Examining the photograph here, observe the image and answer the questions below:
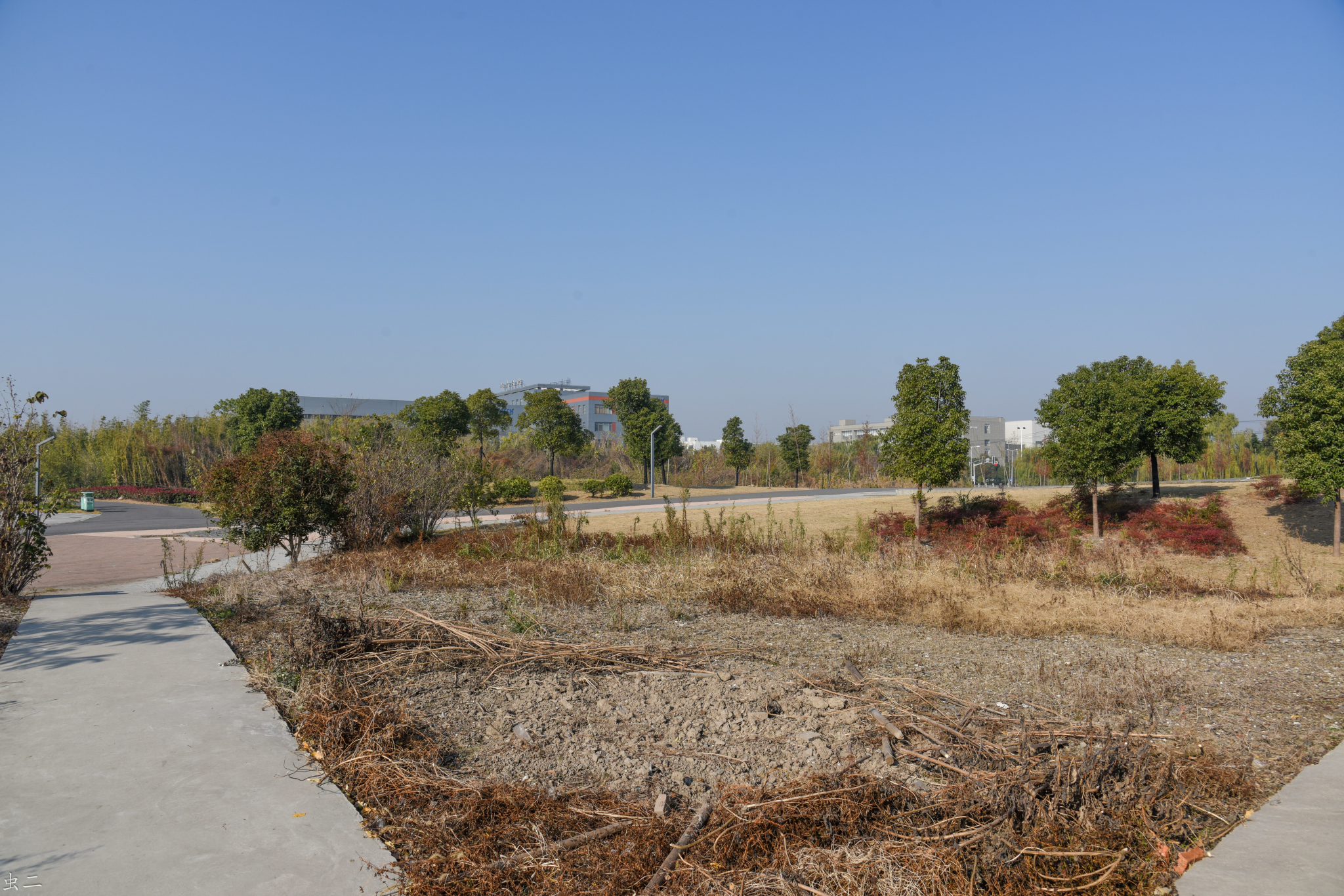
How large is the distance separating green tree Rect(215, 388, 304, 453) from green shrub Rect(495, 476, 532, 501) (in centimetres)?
1281

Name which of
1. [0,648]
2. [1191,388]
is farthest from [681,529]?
[1191,388]

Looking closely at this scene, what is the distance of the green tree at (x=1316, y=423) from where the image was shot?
13.8 m

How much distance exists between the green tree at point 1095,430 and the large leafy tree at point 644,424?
22.4 m

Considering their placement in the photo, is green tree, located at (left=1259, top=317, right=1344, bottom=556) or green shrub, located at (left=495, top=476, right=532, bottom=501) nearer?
green tree, located at (left=1259, top=317, right=1344, bottom=556)

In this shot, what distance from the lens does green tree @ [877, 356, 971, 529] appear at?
17.7m

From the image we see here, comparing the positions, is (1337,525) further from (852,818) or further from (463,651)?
(463,651)

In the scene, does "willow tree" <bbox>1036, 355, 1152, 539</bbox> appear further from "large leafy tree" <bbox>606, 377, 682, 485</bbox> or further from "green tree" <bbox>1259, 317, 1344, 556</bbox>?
"large leafy tree" <bbox>606, 377, 682, 485</bbox>

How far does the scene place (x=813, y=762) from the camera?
3734 millimetres

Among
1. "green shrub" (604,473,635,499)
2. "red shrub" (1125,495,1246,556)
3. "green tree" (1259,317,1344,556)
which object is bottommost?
"red shrub" (1125,495,1246,556)

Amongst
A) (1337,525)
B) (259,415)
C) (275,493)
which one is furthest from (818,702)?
(259,415)

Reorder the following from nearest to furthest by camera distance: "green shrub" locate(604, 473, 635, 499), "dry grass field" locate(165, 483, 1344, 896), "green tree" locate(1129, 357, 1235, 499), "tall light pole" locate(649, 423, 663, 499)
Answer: "dry grass field" locate(165, 483, 1344, 896)
"green tree" locate(1129, 357, 1235, 499)
"tall light pole" locate(649, 423, 663, 499)
"green shrub" locate(604, 473, 635, 499)

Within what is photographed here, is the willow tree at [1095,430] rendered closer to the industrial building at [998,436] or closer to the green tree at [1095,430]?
the green tree at [1095,430]

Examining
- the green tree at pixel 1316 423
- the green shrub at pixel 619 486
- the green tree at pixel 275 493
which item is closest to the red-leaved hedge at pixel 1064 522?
the green tree at pixel 1316 423

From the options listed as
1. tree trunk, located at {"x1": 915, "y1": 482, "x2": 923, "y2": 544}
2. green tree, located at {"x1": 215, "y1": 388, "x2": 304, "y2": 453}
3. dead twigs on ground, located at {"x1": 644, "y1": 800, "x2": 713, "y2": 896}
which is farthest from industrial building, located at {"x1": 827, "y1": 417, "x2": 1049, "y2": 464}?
dead twigs on ground, located at {"x1": 644, "y1": 800, "x2": 713, "y2": 896}
